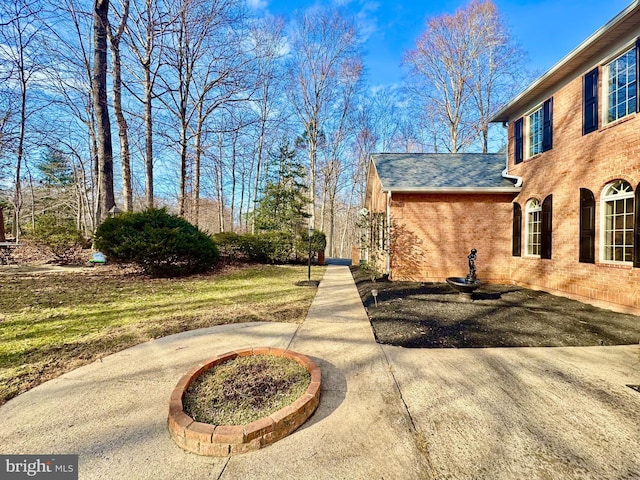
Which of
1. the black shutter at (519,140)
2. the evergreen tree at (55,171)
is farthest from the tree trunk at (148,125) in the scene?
the evergreen tree at (55,171)

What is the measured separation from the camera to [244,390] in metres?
2.38

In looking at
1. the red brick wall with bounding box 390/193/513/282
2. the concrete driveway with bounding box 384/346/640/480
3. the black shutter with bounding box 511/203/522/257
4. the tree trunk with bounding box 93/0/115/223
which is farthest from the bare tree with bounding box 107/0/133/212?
the black shutter with bounding box 511/203/522/257

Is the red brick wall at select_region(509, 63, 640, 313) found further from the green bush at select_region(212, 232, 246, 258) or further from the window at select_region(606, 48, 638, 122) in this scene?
the green bush at select_region(212, 232, 246, 258)

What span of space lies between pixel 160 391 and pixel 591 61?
10.2 meters

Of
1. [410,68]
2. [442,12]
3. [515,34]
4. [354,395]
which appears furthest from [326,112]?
[354,395]

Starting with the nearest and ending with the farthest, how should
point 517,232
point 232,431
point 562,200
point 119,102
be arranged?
point 232,431 → point 562,200 → point 517,232 → point 119,102

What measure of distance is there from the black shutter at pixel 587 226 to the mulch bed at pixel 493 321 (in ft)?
3.82

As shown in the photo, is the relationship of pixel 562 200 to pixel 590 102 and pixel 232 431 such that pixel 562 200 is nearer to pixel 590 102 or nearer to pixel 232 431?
pixel 590 102

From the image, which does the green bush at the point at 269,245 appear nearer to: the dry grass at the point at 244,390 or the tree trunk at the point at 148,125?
the tree trunk at the point at 148,125

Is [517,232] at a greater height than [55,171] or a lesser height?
lesser

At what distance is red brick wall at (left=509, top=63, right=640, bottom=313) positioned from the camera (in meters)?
5.19

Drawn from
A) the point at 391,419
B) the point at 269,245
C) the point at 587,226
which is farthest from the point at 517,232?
the point at 269,245

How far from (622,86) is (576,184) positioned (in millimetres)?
2065

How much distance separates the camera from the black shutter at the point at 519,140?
8218mm
